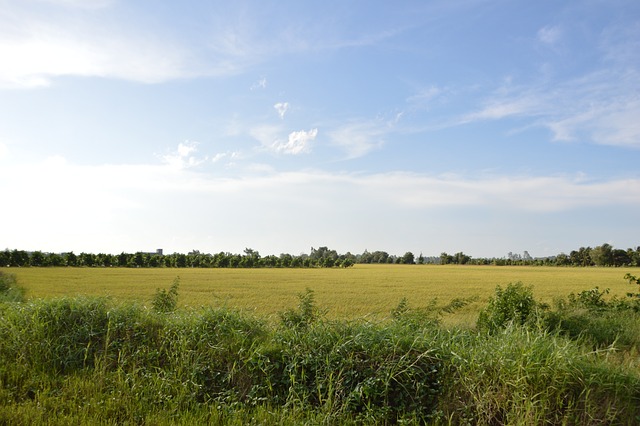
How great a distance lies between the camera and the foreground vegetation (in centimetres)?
445

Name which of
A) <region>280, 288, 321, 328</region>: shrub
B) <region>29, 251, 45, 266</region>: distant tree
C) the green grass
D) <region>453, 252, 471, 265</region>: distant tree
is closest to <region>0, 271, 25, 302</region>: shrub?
the green grass

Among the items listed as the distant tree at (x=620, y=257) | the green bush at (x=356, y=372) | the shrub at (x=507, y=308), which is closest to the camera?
the green bush at (x=356, y=372)

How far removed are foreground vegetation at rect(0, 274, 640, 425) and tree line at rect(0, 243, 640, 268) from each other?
81.8 meters

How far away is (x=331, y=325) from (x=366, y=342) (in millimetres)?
749

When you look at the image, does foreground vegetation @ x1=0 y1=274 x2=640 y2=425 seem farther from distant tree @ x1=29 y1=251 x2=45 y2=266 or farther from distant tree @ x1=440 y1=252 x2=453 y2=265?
distant tree @ x1=440 y1=252 x2=453 y2=265

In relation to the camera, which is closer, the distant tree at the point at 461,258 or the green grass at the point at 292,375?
the green grass at the point at 292,375

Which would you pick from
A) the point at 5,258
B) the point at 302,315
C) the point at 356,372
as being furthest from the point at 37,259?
the point at 356,372

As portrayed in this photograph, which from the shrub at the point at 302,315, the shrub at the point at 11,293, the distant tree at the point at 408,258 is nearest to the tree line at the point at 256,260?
the distant tree at the point at 408,258

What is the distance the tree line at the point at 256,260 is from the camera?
80000 millimetres

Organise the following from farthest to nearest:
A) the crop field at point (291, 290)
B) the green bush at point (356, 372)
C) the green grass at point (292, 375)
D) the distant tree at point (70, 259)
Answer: the distant tree at point (70, 259) → the crop field at point (291, 290) → the green bush at point (356, 372) → the green grass at point (292, 375)

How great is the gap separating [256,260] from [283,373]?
10179 cm

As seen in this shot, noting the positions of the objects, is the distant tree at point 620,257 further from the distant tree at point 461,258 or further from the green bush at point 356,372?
the green bush at point 356,372

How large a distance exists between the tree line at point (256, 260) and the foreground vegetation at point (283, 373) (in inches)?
3221

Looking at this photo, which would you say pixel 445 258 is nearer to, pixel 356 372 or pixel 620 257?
pixel 620 257
